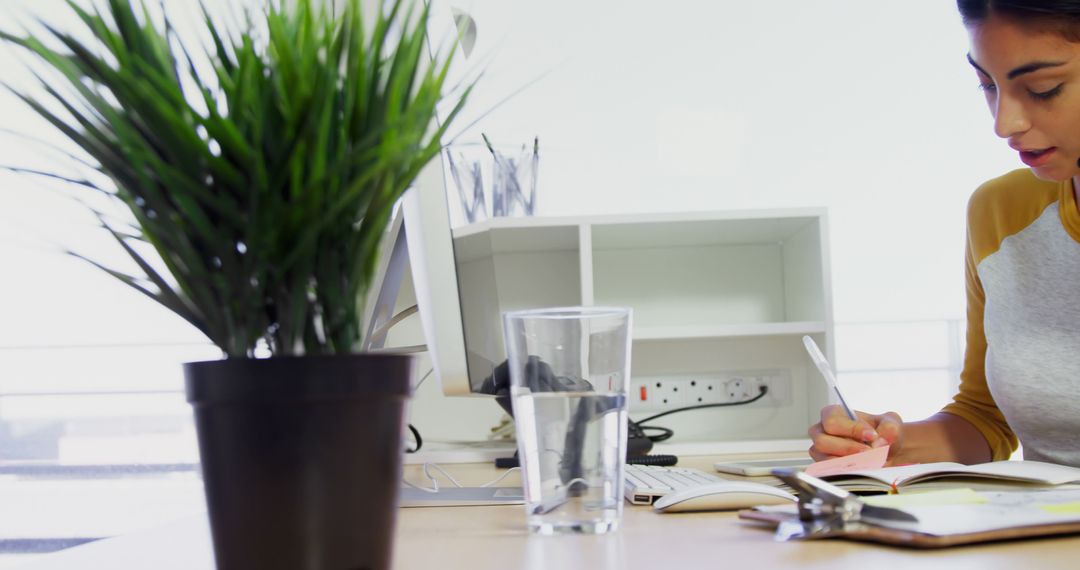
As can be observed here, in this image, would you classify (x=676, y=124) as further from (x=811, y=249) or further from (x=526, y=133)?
(x=811, y=249)

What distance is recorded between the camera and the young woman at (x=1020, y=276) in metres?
1.16

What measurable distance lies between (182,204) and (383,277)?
3.14 feet

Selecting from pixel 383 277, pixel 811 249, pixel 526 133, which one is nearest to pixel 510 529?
pixel 383 277

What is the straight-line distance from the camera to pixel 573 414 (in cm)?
67

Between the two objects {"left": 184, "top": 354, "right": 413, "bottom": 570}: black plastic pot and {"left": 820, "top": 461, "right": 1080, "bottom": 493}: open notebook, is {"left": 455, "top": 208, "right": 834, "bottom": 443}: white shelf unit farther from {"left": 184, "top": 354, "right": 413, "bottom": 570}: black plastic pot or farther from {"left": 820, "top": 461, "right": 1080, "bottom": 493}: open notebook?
{"left": 184, "top": 354, "right": 413, "bottom": 570}: black plastic pot

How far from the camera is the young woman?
1155 millimetres

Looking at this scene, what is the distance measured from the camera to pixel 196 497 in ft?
10.6

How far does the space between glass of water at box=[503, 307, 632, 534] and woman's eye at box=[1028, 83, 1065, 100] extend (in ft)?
2.69

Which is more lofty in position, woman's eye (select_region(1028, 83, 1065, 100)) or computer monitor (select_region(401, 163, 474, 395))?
woman's eye (select_region(1028, 83, 1065, 100))

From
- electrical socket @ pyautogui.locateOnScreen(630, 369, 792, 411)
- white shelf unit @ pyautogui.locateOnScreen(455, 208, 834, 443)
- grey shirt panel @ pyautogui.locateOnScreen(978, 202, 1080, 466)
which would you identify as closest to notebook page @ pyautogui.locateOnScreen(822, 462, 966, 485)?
grey shirt panel @ pyautogui.locateOnScreen(978, 202, 1080, 466)

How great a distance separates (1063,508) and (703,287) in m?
1.39

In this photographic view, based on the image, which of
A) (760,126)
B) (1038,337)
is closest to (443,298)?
(1038,337)

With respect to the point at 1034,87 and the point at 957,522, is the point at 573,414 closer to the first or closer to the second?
the point at 957,522

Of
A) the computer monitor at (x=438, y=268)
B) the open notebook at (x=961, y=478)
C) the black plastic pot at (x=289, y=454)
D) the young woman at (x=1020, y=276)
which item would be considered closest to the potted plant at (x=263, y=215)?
the black plastic pot at (x=289, y=454)
